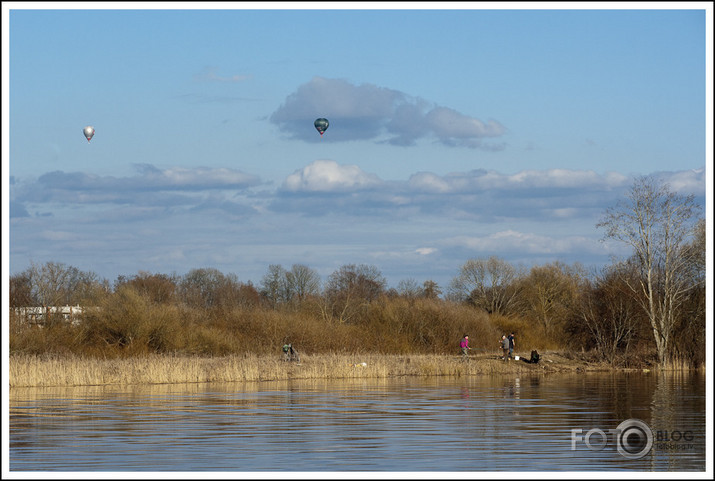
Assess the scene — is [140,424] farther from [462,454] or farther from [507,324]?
[507,324]

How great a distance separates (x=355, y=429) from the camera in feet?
71.7

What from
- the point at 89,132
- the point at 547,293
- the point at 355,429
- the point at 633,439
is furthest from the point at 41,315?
the point at 547,293

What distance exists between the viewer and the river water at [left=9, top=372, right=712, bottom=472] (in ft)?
54.6

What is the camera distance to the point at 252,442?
19656 millimetres

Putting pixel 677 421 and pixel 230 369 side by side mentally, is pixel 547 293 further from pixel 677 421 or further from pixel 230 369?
pixel 677 421

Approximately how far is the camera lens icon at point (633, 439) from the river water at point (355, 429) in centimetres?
4

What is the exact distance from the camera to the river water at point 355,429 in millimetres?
16641

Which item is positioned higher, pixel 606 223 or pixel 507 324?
pixel 606 223

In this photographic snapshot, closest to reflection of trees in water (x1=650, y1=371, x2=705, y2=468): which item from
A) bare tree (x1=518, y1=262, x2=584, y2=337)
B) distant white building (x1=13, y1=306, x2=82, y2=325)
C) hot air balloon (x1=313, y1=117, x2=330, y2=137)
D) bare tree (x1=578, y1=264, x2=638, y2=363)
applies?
bare tree (x1=578, y1=264, x2=638, y2=363)

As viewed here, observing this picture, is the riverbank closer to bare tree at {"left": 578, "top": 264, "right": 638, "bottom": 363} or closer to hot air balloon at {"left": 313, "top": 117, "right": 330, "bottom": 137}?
bare tree at {"left": 578, "top": 264, "right": 638, "bottom": 363}

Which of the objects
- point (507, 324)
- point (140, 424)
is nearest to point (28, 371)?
point (140, 424)

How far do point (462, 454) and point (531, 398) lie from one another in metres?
13.8

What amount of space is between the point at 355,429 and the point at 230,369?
1888 centimetres

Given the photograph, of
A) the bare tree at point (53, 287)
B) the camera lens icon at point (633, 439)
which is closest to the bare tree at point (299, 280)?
the bare tree at point (53, 287)
